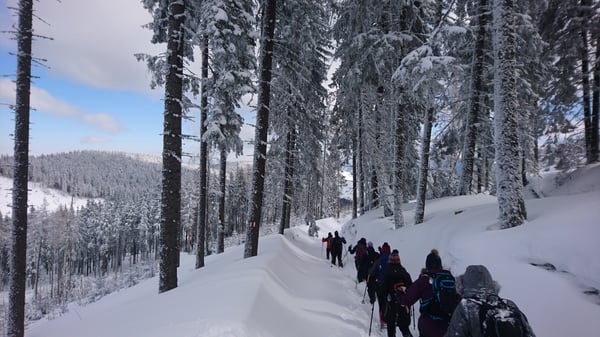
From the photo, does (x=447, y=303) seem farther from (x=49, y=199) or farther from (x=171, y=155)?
(x=49, y=199)

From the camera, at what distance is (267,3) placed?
10469 millimetres

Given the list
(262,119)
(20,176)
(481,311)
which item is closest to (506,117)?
(481,311)

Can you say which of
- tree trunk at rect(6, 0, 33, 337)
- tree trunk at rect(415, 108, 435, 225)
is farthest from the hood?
tree trunk at rect(6, 0, 33, 337)

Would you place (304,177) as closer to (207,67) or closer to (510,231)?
(207,67)

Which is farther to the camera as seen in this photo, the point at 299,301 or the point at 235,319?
the point at 299,301

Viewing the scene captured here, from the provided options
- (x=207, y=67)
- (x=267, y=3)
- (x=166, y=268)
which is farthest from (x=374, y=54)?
(x=166, y=268)

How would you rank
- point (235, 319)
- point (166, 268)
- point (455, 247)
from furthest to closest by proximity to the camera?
point (166, 268), point (455, 247), point (235, 319)

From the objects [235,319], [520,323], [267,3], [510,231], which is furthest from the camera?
[267,3]

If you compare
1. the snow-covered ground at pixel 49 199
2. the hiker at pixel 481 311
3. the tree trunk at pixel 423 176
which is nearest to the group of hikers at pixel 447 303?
the hiker at pixel 481 311

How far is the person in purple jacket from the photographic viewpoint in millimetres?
4489

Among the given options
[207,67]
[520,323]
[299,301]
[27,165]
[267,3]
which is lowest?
[299,301]

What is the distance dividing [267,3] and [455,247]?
9.57 m

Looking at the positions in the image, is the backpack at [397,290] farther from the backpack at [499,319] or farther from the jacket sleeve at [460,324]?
the backpack at [499,319]

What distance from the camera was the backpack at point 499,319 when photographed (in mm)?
2480
